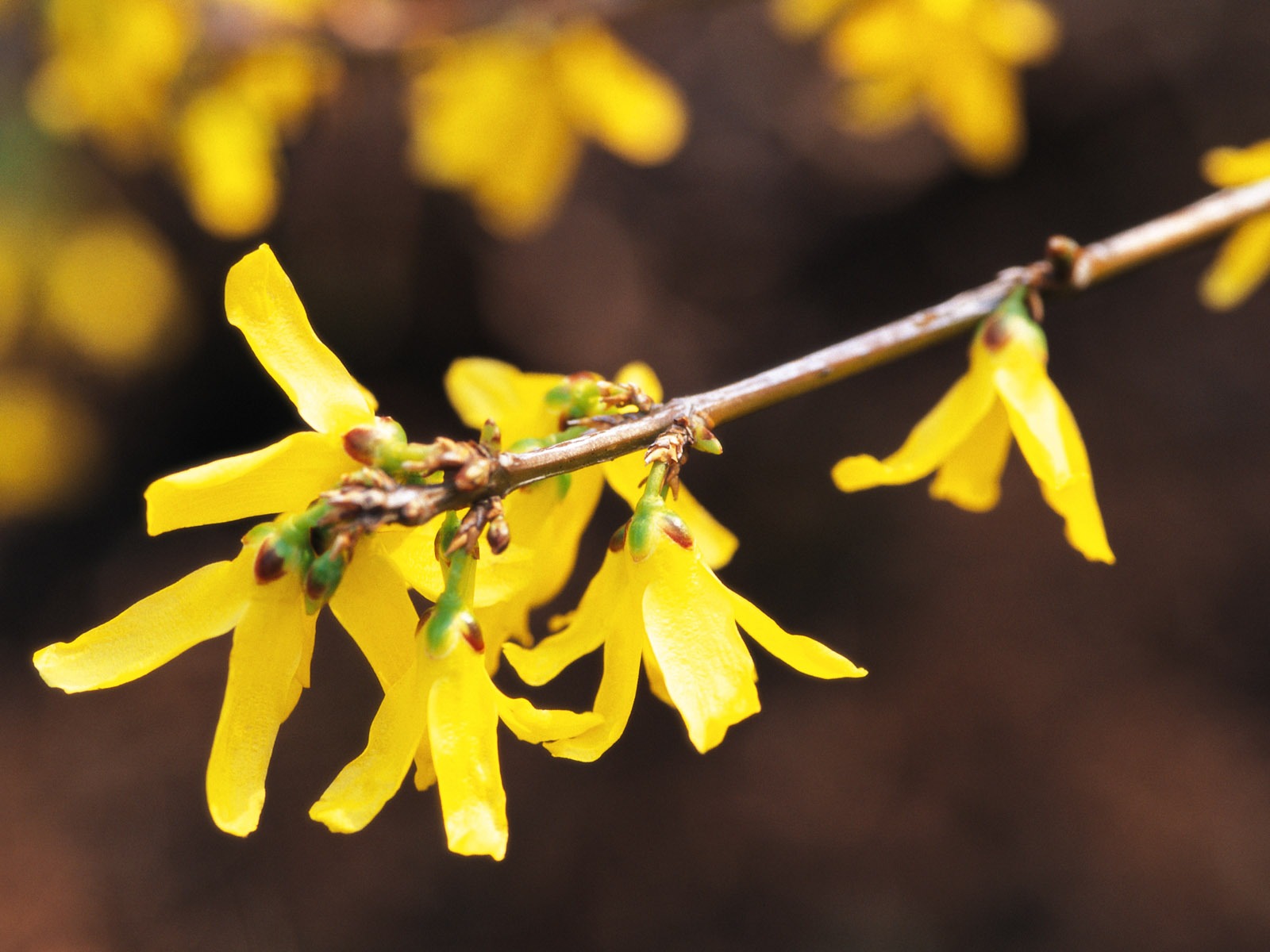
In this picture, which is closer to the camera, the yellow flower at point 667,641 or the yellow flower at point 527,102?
the yellow flower at point 667,641

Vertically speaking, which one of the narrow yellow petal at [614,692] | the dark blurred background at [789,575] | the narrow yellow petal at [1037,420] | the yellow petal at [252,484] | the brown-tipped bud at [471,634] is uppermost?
the yellow petal at [252,484]

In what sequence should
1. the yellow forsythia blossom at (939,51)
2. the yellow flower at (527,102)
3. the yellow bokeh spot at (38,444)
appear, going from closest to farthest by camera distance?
the yellow forsythia blossom at (939,51)
the yellow flower at (527,102)
the yellow bokeh spot at (38,444)

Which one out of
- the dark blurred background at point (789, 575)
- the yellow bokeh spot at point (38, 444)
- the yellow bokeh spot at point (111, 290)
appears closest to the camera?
the yellow bokeh spot at point (111, 290)

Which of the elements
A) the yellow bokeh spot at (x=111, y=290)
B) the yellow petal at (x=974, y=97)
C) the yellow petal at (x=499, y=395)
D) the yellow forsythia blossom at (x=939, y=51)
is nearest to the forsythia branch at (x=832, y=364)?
the yellow petal at (x=499, y=395)

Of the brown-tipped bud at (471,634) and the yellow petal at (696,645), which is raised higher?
the brown-tipped bud at (471,634)

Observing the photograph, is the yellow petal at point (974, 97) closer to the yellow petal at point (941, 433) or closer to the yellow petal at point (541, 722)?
the yellow petal at point (941, 433)

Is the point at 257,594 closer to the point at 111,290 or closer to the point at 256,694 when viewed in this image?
the point at 256,694

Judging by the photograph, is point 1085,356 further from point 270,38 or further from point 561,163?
point 270,38

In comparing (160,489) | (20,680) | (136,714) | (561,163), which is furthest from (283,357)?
(20,680)
